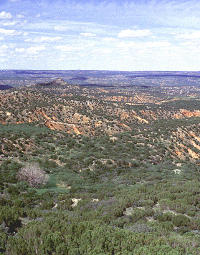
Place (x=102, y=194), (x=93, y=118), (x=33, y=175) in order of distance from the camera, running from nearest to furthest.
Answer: (x=102, y=194) → (x=33, y=175) → (x=93, y=118)

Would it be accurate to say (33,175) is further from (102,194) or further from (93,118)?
(93,118)

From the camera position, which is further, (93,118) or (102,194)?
(93,118)

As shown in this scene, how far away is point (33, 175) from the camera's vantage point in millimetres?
18281

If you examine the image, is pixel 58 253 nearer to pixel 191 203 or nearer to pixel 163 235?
pixel 163 235

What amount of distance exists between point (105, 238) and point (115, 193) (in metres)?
7.96

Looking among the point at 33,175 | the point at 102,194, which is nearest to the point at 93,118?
the point at 33,175

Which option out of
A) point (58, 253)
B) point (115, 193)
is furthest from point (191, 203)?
point (58, 253)

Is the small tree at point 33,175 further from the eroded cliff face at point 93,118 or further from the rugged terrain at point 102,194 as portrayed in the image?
the eroded cliff face at point 93,118

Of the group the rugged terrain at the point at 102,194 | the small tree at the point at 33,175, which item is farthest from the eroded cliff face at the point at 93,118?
the small tree at the point at 33,175

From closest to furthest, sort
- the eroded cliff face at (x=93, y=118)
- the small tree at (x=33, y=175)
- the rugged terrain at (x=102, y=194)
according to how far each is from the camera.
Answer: the rugged terrain at (x=102, y=194) → the small tree at (x=33, y=175) → the eroded cliff face at (x=93, y=118)

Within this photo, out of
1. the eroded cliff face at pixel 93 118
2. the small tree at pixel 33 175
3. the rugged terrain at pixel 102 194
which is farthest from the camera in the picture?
the eroded cliff face at pixel 93 118

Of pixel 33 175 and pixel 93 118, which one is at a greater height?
pixel 93 118

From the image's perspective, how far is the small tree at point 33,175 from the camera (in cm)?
1755

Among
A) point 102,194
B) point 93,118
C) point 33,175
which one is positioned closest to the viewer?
point 102,194
